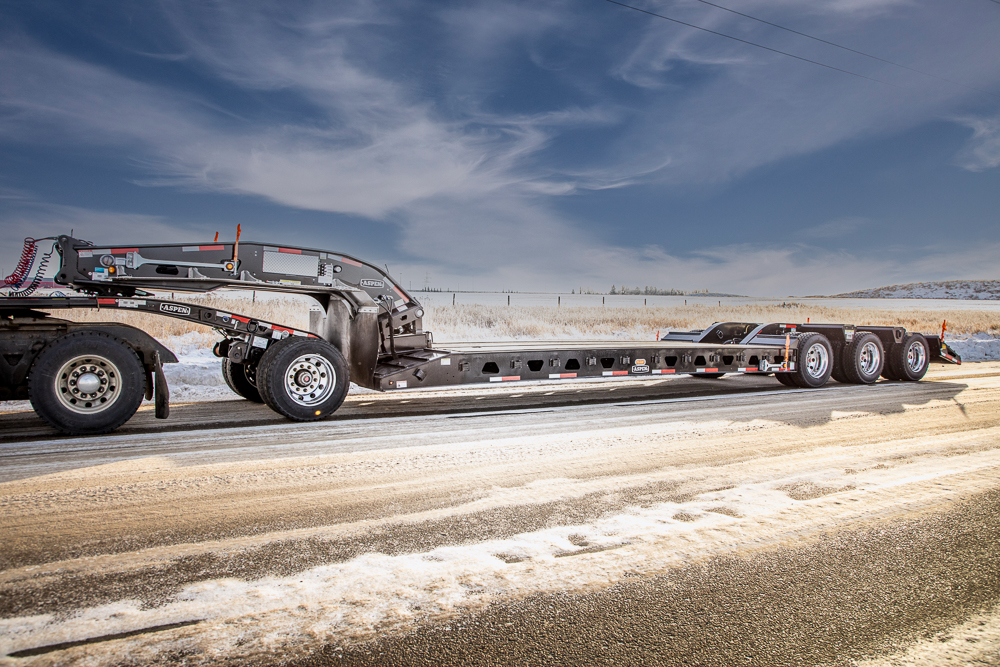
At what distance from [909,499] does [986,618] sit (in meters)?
1.70

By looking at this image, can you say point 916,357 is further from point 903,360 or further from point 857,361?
point 857,361

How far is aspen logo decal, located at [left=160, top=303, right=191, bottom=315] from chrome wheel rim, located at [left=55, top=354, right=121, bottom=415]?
881mm

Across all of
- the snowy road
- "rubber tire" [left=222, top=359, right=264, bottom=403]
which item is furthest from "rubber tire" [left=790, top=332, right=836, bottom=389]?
"rubber tire" [left=222, top=359, right=264, bottom=403]

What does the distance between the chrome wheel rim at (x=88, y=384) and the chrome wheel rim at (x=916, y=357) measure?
13.6 m

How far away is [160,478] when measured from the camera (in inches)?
179

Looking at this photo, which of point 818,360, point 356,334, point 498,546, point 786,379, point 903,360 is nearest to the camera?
point 498,546

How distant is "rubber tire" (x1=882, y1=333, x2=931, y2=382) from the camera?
1148cm

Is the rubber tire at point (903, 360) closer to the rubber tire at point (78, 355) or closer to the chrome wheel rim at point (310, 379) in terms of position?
the chrome wheel rim at point (310, 379)

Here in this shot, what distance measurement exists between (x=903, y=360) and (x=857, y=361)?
141 cm

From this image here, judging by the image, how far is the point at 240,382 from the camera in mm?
8453

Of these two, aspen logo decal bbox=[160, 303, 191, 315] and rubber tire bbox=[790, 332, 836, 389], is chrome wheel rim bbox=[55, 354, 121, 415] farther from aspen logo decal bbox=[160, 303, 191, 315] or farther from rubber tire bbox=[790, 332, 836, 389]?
rubber tire bbox=[790, 332, 836, 389]

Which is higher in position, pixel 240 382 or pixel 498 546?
pixel 240 382

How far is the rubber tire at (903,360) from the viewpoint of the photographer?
11484mm

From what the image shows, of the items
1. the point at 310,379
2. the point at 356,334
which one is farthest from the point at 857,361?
the point at 310,379
